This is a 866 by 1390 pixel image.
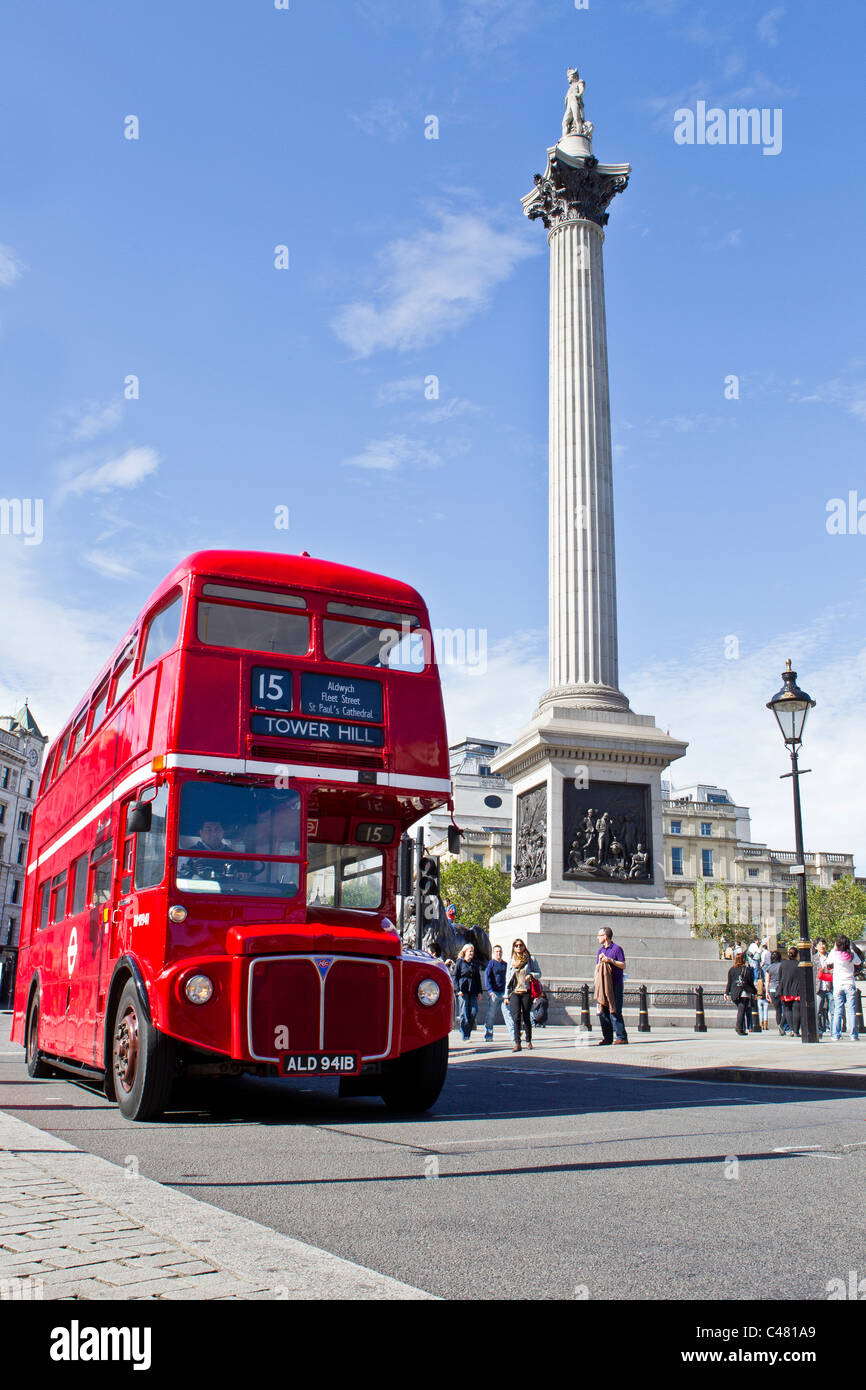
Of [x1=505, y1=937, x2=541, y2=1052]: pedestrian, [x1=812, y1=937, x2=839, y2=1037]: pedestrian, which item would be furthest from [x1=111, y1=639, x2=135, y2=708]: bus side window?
[x1=812, y1=937, x2=839, y2=1037]: pedestrian

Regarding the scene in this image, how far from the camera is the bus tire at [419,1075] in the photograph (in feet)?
32.0

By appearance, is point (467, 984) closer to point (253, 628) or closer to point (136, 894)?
point (136, 894)

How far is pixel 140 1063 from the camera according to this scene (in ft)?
29.5

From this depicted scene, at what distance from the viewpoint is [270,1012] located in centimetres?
873

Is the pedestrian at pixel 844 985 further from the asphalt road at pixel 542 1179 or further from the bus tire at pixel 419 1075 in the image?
the bus tire at pixel 419 1075

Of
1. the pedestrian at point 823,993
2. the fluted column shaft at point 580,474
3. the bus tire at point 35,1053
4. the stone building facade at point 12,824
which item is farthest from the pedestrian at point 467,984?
the stone building facade at point 12,824

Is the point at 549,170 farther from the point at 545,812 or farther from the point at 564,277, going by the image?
the point at 545,812

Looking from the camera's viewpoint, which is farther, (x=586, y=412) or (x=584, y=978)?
(x=586, y=412)

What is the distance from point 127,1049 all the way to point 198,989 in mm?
1268

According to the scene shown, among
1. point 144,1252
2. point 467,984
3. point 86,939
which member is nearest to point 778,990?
point 467,984

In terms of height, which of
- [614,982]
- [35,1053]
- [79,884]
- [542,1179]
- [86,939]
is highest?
[79,884]

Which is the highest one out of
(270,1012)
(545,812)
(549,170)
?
(549,170)
